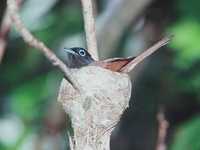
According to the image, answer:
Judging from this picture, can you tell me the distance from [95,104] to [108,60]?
2.20ft

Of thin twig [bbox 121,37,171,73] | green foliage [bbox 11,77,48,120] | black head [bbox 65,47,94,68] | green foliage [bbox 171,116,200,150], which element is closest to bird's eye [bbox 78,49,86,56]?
black head [bbox 65,47,94,68]

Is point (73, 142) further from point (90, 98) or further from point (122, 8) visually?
point (122, 8)

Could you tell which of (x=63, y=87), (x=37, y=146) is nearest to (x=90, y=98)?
(x=63, y=87)

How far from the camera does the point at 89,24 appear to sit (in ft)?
10.1

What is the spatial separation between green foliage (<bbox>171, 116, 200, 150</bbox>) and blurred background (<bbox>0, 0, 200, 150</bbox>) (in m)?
0.82

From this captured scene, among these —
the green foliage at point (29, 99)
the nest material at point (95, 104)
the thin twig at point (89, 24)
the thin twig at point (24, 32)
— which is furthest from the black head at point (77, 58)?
the green foliage at point (29, 99)

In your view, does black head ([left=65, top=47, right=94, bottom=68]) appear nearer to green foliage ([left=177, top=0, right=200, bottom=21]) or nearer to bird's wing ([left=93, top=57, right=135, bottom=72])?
bird's wing ([left=93, top=57, right=135, bottom=72])

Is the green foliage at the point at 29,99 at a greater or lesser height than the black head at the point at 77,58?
greater

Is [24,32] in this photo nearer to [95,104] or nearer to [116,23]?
[95,104]

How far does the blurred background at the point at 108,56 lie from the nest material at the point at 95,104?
6.07ft

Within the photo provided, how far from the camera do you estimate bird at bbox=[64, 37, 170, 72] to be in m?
2.99

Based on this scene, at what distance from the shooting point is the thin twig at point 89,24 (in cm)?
304

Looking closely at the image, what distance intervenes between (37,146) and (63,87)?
232 centimetres

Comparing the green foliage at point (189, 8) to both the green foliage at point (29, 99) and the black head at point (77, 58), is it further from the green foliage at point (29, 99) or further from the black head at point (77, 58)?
the green foliage at point (29, 99)
